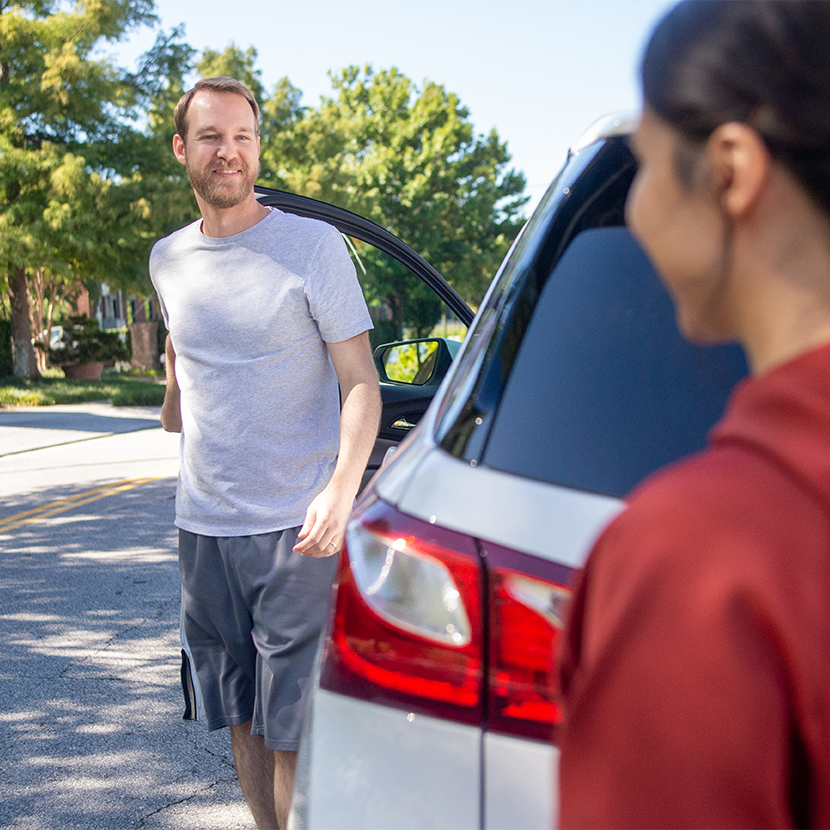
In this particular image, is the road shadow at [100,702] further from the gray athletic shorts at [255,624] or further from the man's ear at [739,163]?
the man's ear at [739,163]

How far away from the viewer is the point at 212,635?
2.76 metres

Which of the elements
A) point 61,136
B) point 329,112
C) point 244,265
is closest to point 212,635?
point 244,265

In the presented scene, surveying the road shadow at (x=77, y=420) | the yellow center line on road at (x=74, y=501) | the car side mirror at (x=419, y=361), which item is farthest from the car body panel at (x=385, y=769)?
the road shadow at (x=77, y=420)

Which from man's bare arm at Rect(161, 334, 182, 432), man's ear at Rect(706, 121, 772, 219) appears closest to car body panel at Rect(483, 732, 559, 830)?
man's ear at Rect(706, 121, 772, 219)

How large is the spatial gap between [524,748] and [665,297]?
0.71 metres

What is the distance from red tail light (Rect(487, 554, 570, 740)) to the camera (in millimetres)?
1223

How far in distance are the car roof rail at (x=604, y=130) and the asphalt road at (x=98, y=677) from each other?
241 centimetres

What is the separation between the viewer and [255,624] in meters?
2.67

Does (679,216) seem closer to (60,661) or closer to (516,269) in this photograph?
(516,269)

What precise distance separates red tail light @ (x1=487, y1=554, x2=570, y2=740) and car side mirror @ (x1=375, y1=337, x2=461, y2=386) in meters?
2.60

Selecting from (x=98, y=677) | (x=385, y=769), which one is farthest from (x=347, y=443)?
(x=98, y=677)

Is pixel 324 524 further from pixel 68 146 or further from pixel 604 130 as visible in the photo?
pixel 68 146

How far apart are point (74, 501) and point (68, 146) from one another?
17.5 meters

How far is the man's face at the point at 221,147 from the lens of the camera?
2652 mm
